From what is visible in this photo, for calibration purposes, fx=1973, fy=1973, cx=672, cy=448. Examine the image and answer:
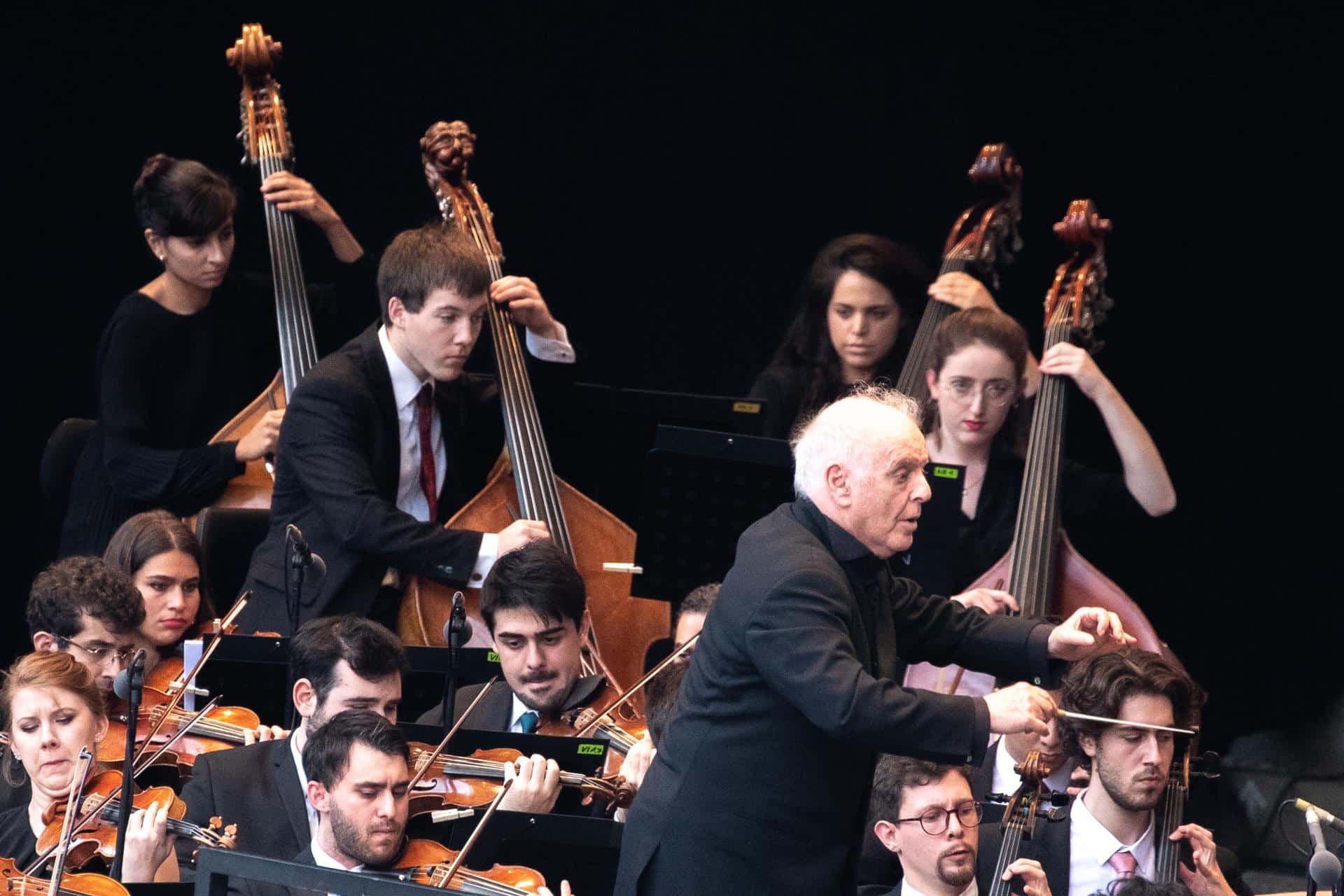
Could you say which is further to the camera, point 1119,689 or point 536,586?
point 536,586

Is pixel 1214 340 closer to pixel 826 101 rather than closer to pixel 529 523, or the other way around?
pixel 826 101

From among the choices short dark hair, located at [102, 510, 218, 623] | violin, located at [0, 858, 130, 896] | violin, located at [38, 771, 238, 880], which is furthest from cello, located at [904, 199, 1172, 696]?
violin, located at [0, 858, 130, 896]

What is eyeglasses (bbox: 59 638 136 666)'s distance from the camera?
12.6 ft

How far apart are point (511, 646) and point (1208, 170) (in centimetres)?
221

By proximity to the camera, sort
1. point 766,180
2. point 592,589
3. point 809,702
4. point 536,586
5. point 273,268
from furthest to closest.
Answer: point 766,180 < point 273,268 < point 592,589 < point 536,586 < point 809,702

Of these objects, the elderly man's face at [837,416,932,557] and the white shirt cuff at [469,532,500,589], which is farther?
the white shirt cuff at [469,532,500,589]

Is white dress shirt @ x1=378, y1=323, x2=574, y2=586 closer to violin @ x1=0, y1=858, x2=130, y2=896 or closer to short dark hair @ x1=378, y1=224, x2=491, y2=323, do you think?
short dark hair @ x1=378, y1=224, x2=491, y2=323

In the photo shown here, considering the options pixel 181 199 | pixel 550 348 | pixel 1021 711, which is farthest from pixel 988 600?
pixel 181 199

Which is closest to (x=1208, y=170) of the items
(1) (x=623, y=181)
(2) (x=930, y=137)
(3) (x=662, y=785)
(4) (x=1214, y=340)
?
(4) (x=1214, y=340)

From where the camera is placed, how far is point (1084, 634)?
2.78 meters

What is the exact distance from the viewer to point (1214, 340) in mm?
4820

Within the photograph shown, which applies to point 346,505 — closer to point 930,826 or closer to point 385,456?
point 385,456

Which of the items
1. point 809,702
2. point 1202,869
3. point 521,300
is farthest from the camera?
point 521,300

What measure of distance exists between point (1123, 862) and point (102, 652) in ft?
6.48
